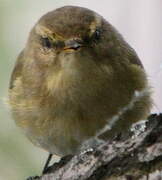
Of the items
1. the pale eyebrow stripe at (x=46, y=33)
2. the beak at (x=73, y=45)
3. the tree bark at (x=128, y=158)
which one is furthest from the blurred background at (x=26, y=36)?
the tree bark at (x=128, y=158)

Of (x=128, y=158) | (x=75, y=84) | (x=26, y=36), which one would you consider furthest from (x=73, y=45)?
(x=26, y=36)

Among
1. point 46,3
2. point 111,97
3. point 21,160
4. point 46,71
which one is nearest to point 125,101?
point 111,97

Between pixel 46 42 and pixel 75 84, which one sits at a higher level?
pixel 46 42

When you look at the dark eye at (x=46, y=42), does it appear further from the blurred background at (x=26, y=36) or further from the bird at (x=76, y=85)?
the blurred background at (x=26, y=36)

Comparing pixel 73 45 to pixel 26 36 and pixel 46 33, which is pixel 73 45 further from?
pixel 26 36

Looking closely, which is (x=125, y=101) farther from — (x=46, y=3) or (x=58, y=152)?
(x=46, y=3)

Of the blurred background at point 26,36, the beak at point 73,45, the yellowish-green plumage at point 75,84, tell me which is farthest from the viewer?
the blurred background at point 26,36
